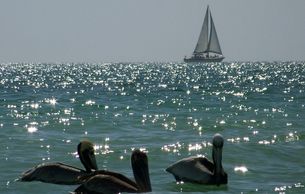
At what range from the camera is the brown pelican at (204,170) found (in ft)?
45.6

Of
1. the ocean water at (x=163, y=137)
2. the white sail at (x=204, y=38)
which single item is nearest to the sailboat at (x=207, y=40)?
the white sail at (x=204, y=38)

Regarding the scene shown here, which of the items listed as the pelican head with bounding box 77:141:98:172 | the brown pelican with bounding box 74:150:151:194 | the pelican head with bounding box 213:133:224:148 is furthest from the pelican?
the pelican head with bounding box 213:133:224:148

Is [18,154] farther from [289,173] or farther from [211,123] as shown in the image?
[211,123]

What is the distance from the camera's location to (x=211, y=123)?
25984mm

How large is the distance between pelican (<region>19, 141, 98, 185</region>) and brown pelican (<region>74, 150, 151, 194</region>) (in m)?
1.12

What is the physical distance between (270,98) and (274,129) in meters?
16.7

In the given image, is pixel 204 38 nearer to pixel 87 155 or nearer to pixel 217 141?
pixel 217 141

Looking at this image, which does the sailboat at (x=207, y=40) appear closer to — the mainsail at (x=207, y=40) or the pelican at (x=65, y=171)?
the mainsail at (x=207, y=40)

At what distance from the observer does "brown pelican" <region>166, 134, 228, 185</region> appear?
13.9m

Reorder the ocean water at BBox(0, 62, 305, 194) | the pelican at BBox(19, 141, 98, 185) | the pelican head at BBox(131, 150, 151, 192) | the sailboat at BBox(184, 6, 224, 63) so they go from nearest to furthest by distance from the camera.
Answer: the pelican head at BBox(131, 150, 151, 192)
the pelican at BBox(19, 141, 98, 185)
the ocean water at BBox(0, 62, 305, 194)
the sailboat at BBox(184, 6, 224, 63)

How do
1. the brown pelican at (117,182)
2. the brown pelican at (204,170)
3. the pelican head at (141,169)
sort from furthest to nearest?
1. the brown pelican at (204,170)
2. the pelican head at (141,169)
3. the brown pelican at (117,182)

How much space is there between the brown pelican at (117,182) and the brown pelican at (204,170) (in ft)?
6.67

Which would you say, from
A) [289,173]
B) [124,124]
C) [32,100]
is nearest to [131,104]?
[32,100]

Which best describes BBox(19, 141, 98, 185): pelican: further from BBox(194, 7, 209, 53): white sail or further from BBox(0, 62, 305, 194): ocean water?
BBox(194, 7, 209, 53): white sail
